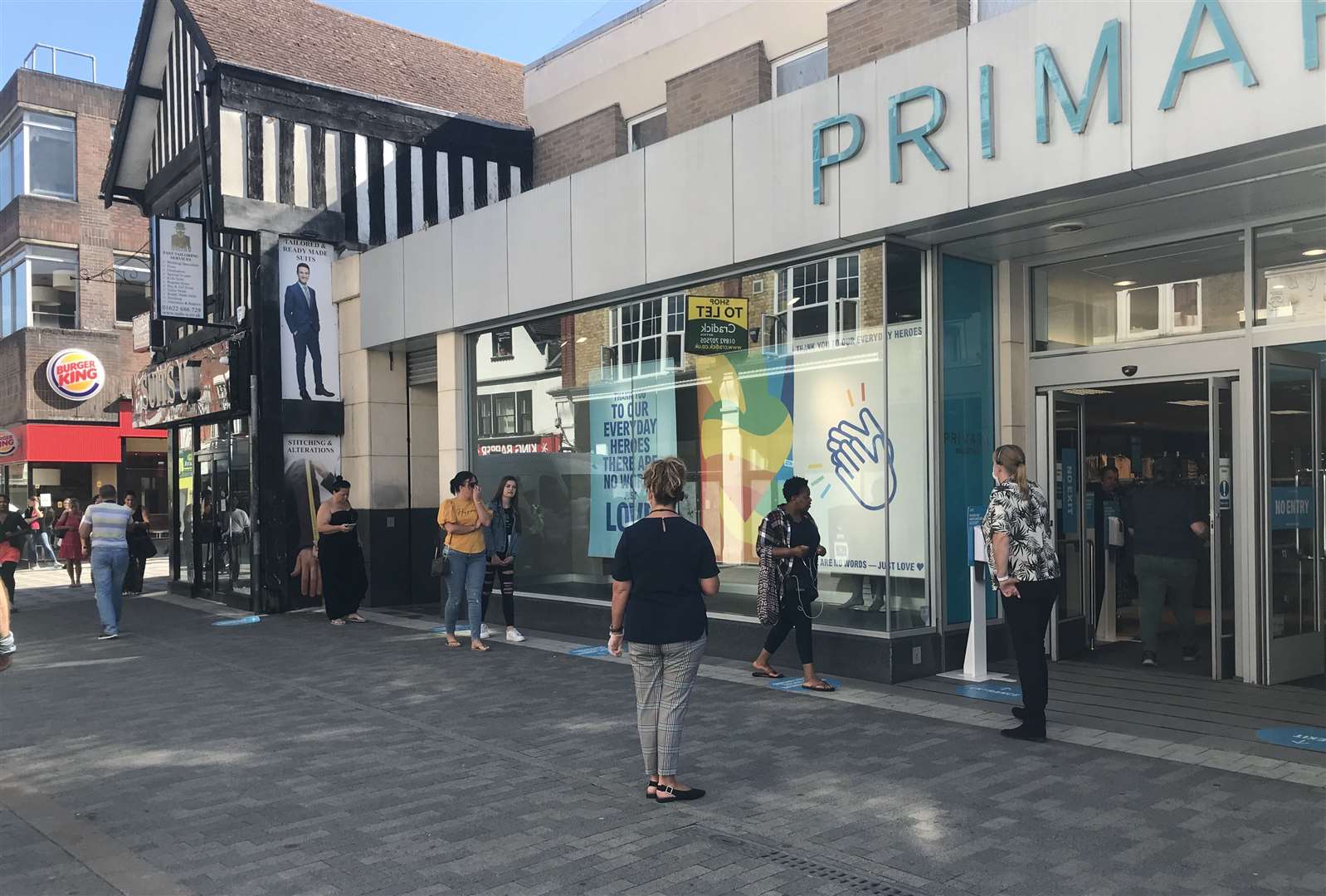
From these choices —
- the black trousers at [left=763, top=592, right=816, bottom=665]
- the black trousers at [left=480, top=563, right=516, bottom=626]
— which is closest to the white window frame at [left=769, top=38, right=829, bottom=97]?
the black trousers at [left=480, top=563, right=516, bottom=626]

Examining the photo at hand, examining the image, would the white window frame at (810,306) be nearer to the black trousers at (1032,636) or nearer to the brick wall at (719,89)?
the black trousers at (1032,636)

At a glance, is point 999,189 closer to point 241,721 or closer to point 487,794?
point 487,794

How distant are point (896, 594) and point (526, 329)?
5680mm

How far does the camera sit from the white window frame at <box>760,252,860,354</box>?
8.90 metres

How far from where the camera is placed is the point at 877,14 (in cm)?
1121

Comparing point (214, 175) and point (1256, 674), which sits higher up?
point (214, 175)

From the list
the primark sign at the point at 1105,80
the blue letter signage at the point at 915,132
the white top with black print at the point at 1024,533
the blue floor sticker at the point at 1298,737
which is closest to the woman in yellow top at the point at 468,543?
the primark sign at the point at 1105,80

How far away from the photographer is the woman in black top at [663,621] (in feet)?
17.8

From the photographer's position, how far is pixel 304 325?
584 inches

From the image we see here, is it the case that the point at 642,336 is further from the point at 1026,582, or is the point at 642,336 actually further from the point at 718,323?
the point at 1026,582

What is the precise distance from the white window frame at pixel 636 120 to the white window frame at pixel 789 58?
5.96 feet

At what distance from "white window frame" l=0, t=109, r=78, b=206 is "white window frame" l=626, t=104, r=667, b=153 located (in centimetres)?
2040

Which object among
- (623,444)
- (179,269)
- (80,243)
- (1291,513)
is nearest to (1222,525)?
(1291,513)

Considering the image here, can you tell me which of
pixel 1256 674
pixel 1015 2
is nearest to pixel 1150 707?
pixel 1256 674
